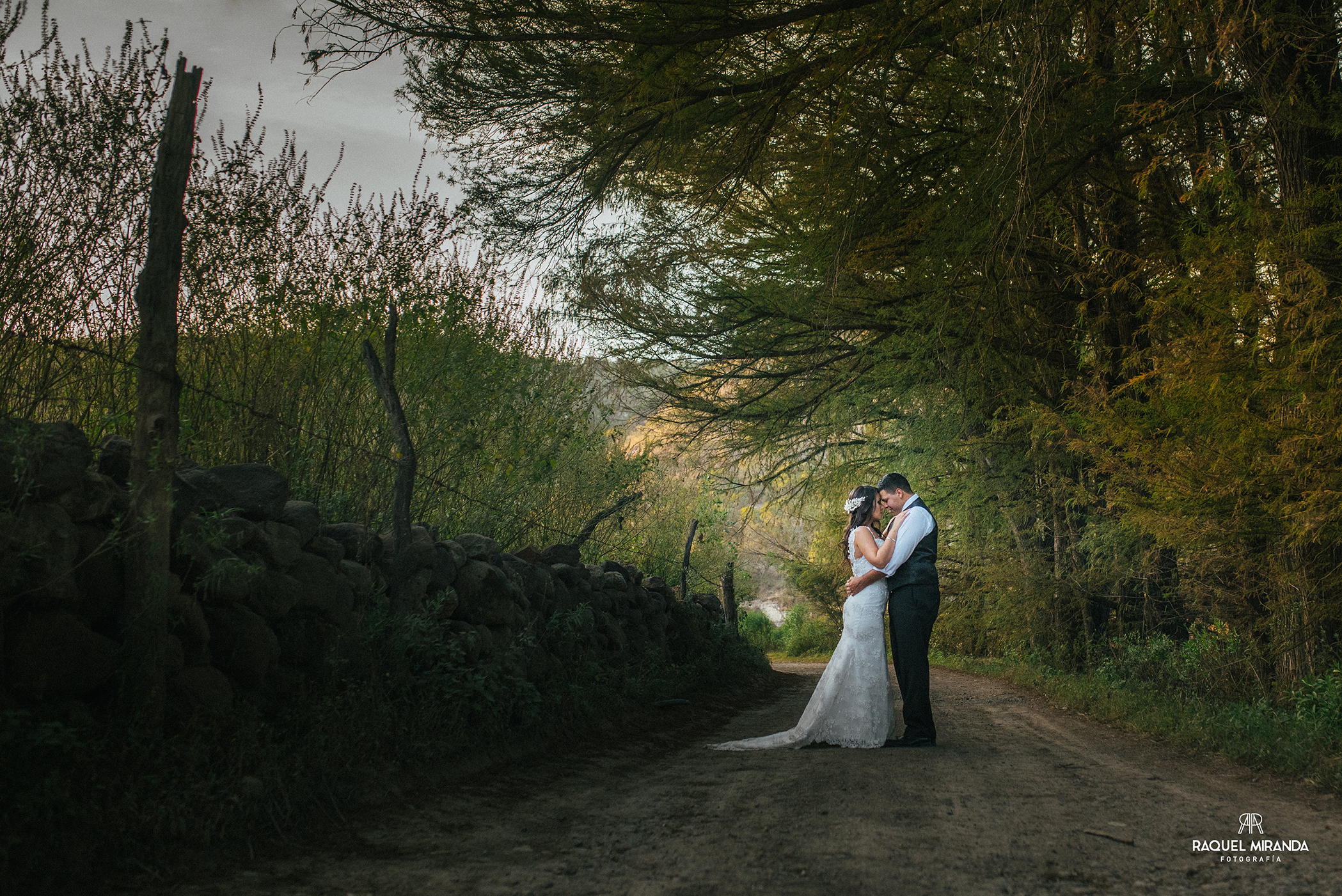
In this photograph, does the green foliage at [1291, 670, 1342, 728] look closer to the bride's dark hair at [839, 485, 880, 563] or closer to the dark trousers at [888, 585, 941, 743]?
the dark trousers at [888, 585, 941, 743]

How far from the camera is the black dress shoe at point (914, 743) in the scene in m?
6.07

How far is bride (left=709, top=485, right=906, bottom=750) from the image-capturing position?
243 inches

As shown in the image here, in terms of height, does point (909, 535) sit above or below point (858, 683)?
above

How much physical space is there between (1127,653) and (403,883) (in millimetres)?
9508

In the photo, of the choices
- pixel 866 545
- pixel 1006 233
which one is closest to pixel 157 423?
pixel 866 545

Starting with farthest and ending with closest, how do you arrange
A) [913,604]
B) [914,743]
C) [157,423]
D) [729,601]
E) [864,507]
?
1. [729,601]
2. [864,507]
3. [913,604]
4. [914,743]
5. [157,423]

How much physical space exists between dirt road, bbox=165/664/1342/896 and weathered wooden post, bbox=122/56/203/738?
0.89 meters

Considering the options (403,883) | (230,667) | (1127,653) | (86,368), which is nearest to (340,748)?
(230,667)

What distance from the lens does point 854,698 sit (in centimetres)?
629

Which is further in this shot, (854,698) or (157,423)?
(854,698)

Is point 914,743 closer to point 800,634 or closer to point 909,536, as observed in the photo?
point 909,536

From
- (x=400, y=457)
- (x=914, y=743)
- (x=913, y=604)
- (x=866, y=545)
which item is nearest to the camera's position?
(x=400, y=457)

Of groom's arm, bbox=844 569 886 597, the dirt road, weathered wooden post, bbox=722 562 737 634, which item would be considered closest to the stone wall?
the dirt road

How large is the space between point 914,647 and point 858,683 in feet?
1.69
